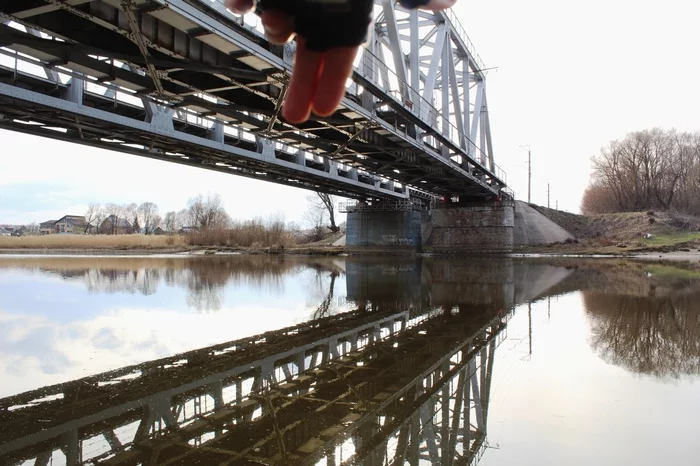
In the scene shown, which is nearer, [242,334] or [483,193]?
[242,334]

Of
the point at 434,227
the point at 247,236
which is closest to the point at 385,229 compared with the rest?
the point at 434,227

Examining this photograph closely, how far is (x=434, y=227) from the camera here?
50.1m

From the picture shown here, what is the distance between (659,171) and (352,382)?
239ft

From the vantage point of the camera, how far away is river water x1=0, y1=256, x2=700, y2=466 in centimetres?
538

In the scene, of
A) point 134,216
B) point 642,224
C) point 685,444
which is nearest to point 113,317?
point 685,444

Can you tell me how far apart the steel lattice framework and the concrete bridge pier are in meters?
16.9

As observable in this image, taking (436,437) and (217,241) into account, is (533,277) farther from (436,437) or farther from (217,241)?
(217,241)

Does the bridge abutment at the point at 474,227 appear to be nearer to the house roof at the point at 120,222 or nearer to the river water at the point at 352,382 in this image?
the river water at the point at 352,382

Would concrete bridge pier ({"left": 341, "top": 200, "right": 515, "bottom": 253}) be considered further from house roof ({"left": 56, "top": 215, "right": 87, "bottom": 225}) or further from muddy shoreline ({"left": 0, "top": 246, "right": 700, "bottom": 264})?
house roof ({"left": 56, "top": 215, "right": 87, "bottom": 225})

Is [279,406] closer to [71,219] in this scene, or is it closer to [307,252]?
[307,252]

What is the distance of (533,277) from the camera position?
2497 centimetres

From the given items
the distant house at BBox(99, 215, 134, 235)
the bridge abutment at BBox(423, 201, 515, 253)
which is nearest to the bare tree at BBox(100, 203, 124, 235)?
the distant house at BBox(99, 215, 134, 235)

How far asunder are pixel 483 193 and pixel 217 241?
3329cm

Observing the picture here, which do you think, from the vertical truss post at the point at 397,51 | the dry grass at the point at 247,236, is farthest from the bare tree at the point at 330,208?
the vertical truss post at the point at 397,51
